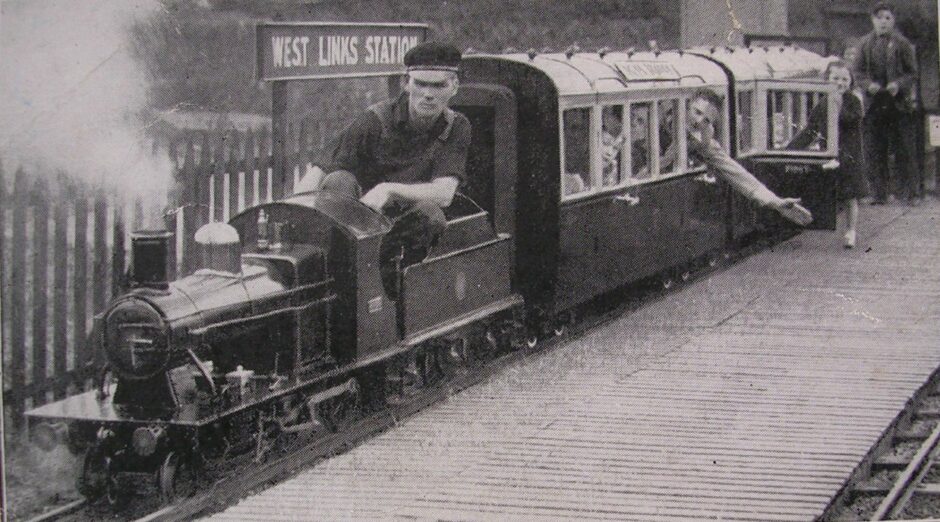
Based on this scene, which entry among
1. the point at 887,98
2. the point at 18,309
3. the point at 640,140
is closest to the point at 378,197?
the point at 18,309

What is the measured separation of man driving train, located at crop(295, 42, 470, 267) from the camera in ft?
25.5

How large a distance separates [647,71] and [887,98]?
377 centimetres

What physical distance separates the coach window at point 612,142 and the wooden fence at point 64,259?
112 inches

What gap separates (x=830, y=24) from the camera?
48.2 feet

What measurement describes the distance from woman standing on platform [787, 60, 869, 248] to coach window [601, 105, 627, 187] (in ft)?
9.85

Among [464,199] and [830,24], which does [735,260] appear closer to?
[830,24]

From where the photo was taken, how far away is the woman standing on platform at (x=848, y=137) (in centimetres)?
1235

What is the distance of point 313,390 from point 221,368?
0.54 m

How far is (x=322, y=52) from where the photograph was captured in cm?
758

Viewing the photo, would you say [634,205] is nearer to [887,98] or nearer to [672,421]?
[672,421]

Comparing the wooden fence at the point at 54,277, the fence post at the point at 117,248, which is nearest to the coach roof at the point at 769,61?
the fence post at the point at 117,248

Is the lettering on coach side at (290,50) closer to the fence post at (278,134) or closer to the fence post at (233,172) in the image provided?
the fence post at (278,134)

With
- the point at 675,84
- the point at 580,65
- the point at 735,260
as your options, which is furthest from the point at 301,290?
the point at 735,260

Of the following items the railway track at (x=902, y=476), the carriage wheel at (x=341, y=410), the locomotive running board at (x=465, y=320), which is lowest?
the railway track at (x=902, y=476)
